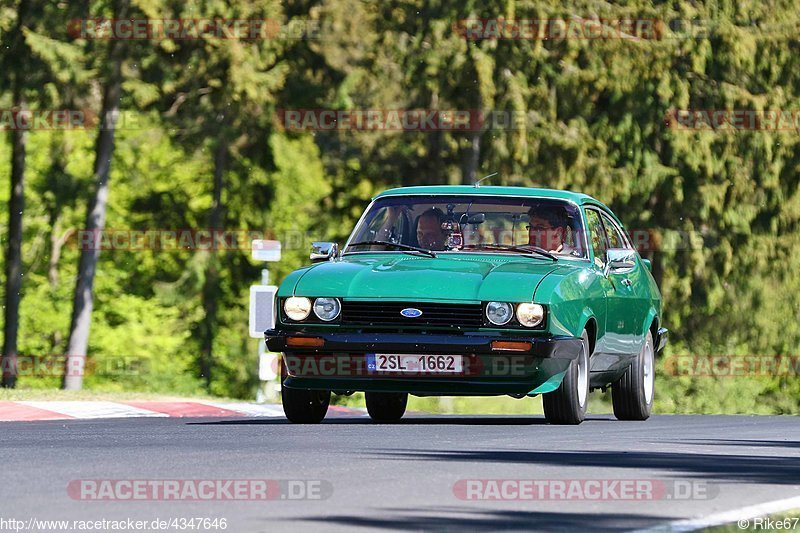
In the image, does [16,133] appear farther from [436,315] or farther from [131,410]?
[436,315]

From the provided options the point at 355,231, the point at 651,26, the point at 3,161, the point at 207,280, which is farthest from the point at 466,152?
the point at 355,231

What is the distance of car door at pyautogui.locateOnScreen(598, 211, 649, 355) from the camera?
50.7ft

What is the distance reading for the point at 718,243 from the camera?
42.9 meters

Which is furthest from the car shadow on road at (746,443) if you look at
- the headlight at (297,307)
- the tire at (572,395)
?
the headlight at (297,307)

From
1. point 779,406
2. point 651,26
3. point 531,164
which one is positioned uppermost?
point 651,26

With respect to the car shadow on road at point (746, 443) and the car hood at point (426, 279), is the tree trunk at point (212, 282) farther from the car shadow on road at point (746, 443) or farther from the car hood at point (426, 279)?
the car shadow on road at point (746, 443)

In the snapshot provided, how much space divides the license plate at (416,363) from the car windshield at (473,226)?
55.6 inches

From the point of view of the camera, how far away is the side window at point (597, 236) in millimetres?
15375

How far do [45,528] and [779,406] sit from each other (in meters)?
42.7

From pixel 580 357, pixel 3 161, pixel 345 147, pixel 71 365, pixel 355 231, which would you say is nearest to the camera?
pixel 580 357

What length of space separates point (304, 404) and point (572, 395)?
218 cm

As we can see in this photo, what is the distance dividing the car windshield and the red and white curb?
Result: 9.94 feet

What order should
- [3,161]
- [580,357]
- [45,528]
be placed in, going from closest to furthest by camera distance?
1. [45,528]
2. [580,357]
3. [3,161]

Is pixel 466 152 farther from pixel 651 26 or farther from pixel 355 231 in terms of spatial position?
pixel 355 231
